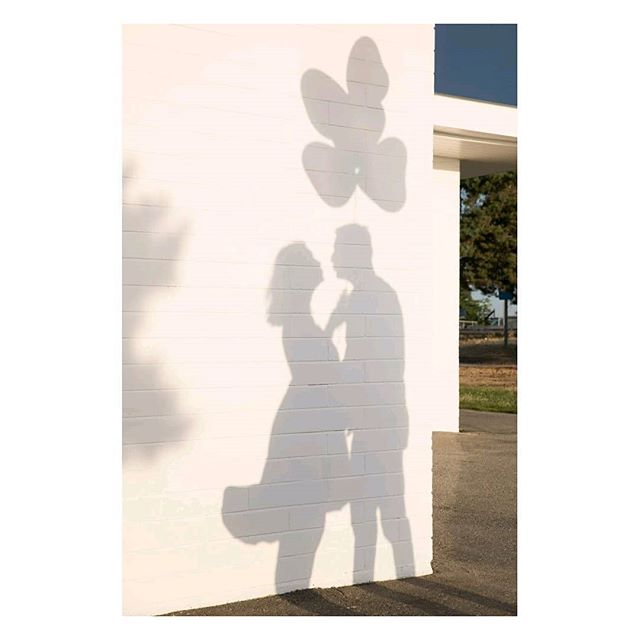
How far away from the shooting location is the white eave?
9.06m

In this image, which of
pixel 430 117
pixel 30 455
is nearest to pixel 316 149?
pixel 430 117

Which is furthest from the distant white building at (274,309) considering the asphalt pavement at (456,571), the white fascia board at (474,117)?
the white fascia board at (474,117)

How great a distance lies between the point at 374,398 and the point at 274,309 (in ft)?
2.17

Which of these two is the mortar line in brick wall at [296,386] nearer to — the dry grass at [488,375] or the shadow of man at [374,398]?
the shadow of man at [374,398]

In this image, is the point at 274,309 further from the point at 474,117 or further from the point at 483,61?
the point at 483,61

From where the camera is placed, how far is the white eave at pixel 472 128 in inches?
357

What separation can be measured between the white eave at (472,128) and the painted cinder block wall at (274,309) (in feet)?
14.6

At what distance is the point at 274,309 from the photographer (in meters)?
4.22

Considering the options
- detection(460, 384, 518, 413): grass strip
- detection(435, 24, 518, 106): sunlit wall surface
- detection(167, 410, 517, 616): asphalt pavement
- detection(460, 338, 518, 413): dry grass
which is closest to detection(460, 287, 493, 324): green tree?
detection(460, 338, 518, 413): dry grass

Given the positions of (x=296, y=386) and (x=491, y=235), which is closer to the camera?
(x=296, y=386)

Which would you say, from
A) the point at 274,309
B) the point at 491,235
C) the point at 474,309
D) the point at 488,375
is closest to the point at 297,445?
the point at 274,309

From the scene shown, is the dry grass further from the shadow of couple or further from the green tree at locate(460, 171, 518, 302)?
the shadow of couple
